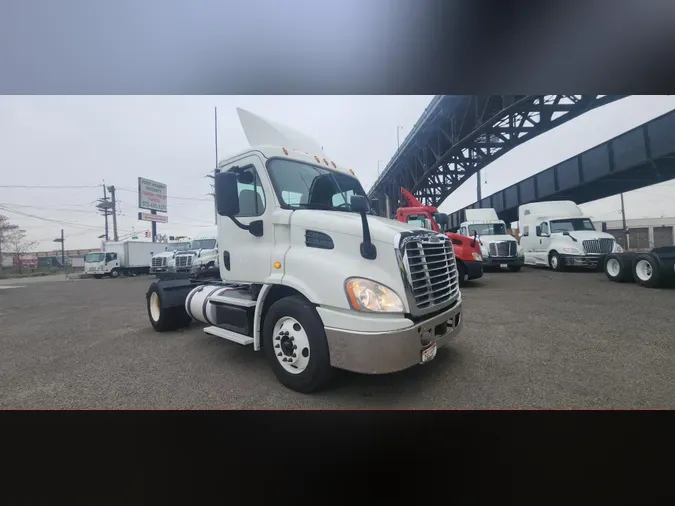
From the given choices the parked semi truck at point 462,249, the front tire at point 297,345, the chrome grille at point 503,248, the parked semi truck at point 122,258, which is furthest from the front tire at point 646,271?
the parked semi truck at point 122,258

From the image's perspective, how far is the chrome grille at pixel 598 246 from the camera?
9.09 meters

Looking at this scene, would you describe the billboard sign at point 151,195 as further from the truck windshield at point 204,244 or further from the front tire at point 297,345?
the truck windshield at point 204,244

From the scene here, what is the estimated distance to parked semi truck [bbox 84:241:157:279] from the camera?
678 inches

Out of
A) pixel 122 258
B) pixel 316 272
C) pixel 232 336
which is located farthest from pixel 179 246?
pixel 316 272

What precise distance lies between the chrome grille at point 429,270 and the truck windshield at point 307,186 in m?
0.86

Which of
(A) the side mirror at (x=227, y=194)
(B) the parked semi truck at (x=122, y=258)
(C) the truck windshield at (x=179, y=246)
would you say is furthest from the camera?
(B) the parked semi truck at (x=122, y=258)

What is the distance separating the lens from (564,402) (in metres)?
2.14

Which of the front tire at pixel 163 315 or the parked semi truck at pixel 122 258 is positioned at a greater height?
the parked semi truck at pixel 122 258
